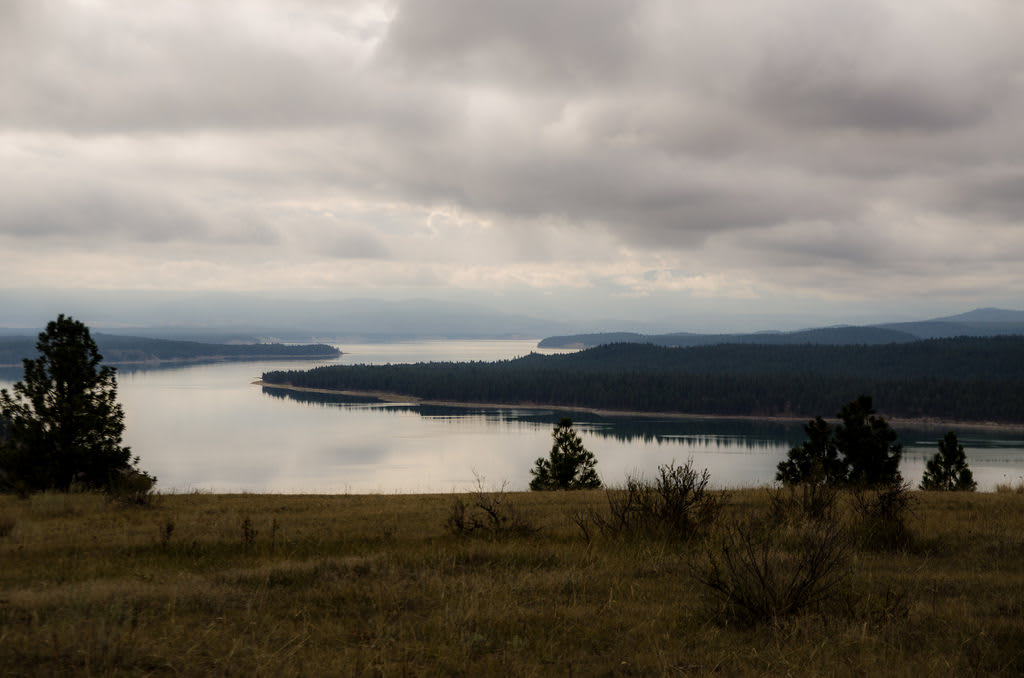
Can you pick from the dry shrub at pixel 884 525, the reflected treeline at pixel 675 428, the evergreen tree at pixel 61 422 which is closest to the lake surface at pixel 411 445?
the reflected treeline at pixel 675 428

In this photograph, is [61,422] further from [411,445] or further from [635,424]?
[635,424]

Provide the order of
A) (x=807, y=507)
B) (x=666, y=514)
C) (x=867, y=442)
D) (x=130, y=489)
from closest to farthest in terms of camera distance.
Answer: (x=666, y=514) → (x=807, y=507) → (x=130, y=489) → (x=867, y=442)

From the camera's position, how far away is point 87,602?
19.7ft

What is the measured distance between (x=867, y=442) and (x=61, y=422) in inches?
1185

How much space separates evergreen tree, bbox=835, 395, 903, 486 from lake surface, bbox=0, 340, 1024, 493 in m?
5.77

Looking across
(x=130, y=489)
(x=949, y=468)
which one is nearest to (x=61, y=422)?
(x=130, y=489)

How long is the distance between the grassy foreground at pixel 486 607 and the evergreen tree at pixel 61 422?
364 inches

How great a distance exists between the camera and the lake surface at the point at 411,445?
63969 mm

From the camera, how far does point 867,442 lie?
30422 millimetres

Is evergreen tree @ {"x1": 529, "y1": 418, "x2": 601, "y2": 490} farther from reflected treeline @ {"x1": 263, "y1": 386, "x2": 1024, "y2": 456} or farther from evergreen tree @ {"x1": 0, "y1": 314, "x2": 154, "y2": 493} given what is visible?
reflected treeline @ {"x1": 263, "y1": 386, "x2": 1024, "y2": 456}

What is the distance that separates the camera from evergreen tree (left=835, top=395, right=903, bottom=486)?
3006cm

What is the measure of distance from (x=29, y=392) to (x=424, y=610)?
651 inches

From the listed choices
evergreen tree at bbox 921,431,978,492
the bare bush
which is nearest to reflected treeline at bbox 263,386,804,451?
evergreen tree at bbox 921,431,978,492

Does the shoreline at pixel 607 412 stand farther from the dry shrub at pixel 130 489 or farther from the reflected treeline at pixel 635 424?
the dry shrub at pixel 130 489
